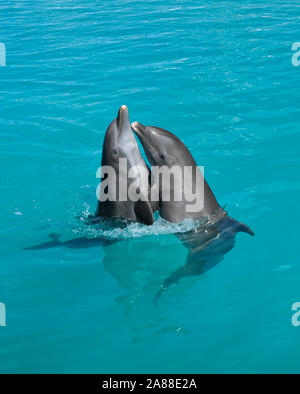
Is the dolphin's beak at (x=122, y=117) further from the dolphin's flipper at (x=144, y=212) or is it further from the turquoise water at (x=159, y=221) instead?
the turquoise water at (x=159, y=221)

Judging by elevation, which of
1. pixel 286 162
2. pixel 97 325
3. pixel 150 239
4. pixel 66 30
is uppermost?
pixel 66 30

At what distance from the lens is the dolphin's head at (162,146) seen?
7.19 metres

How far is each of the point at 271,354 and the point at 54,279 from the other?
9.25 feet

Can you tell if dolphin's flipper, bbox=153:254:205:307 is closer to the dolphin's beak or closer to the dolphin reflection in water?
the dolphin reflection in water

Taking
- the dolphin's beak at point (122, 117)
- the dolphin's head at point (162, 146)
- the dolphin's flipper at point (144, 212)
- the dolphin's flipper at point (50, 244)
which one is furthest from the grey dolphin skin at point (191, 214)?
the dolphin's flipper at point (50, 244)

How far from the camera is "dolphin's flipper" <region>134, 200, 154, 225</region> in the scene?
23.7 feet

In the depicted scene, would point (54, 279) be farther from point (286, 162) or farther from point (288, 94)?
point (288, 94)

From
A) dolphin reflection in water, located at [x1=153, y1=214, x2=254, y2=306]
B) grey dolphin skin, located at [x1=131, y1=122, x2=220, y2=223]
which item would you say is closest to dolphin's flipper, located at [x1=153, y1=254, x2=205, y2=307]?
dolphin reflection in water, located at [x1=153, y1=214, x2=254, y2=306]

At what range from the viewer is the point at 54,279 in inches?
267

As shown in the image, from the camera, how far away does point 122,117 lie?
284 inches

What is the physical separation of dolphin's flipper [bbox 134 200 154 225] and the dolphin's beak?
1.06 metres

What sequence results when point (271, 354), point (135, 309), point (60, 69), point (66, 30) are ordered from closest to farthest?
point (271, 354)
point (135, 309)
point (60, 69)
point (66, 30)

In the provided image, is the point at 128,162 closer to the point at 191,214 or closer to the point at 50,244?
the point at 191,214

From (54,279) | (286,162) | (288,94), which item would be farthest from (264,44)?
(54,279)
